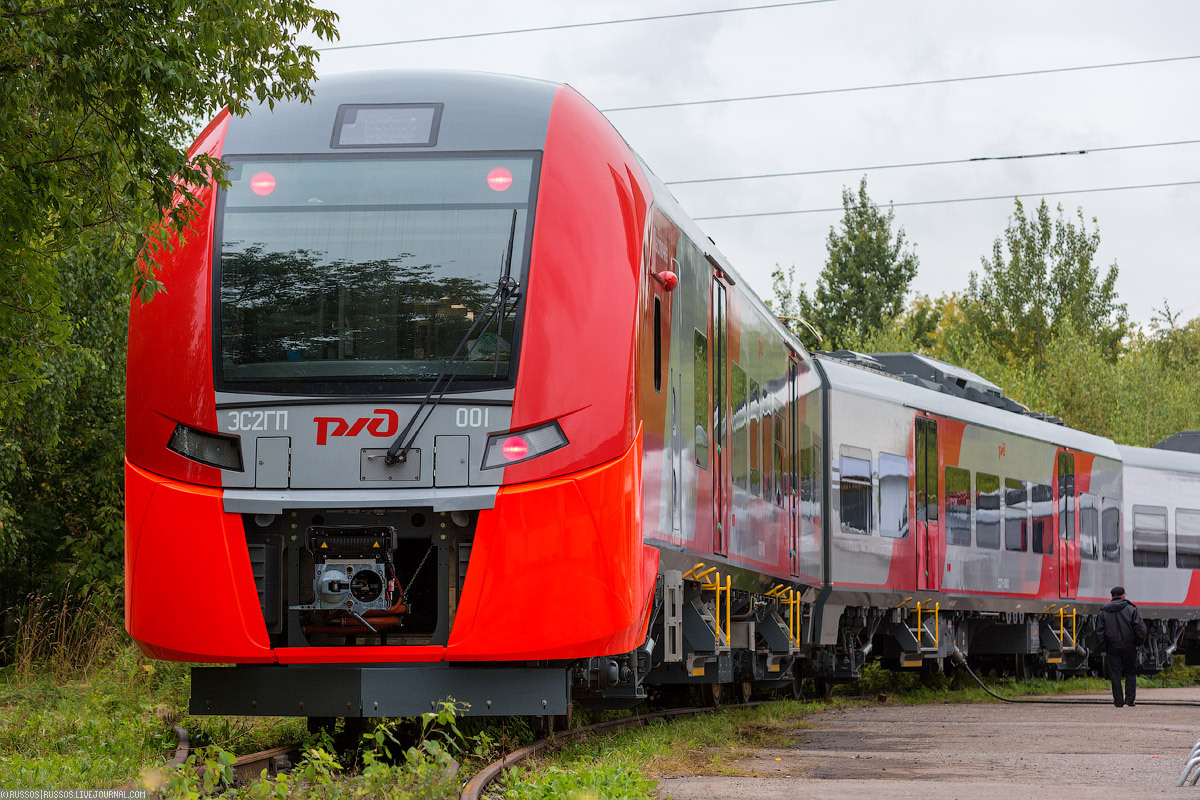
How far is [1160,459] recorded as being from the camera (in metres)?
25.5

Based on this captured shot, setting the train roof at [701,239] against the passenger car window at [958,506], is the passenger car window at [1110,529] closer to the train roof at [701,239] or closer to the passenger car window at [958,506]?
the passenger car window at [958,506]

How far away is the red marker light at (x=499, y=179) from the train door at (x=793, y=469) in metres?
6.60

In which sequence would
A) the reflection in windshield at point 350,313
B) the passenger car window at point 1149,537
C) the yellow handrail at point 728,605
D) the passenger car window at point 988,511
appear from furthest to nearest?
the passenger car window at point 1149,537, the passenger car window at point 988,511, the yellow handrail at point 728,605, the reflection in windshield at point 350,313

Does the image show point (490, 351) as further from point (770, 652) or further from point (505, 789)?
point (770, 652)

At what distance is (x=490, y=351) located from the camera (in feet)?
25.4

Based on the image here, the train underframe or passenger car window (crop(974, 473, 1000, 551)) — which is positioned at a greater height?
passenger car window (crop(974, 473, 1000, 551))

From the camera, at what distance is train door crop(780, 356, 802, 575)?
14.2m

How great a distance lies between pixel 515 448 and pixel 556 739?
2924mm

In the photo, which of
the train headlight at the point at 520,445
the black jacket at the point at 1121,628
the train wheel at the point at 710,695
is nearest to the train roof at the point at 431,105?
the train headlight at the point at 520,445

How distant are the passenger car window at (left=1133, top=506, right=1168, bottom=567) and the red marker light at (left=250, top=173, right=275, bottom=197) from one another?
19827 millimetres

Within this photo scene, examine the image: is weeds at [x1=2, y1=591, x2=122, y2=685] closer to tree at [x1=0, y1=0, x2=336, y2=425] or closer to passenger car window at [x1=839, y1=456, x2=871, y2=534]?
tree at [x1=0, y1=0, x2=336, y2=425]

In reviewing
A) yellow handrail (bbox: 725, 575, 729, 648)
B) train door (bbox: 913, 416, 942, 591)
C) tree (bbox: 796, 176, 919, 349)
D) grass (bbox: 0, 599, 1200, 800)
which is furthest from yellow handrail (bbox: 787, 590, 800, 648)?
tree (bbox: 796, 176, 919, 349)

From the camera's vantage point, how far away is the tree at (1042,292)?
51.8 meters


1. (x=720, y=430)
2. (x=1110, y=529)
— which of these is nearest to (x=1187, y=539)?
(x=1110, y=529)
